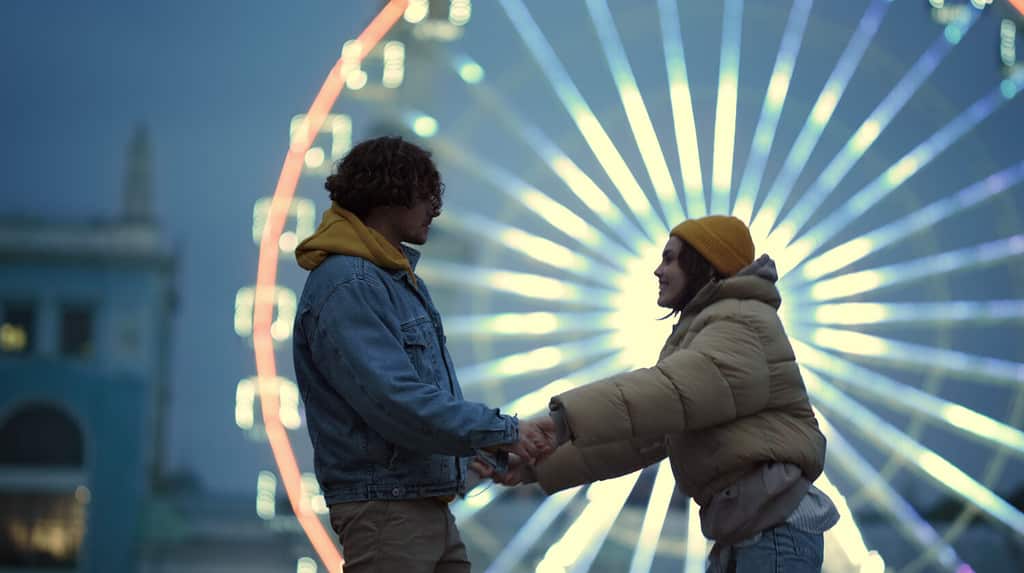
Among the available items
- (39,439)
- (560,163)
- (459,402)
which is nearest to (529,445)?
(459,402)

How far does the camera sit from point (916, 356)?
615 centimetres

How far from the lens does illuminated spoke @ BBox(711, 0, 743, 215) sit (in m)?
5.92

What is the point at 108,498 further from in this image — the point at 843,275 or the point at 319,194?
the point at 843,275

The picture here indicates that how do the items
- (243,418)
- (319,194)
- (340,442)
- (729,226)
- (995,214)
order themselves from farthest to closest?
(995,214), (319,194), (243,418), (729,226), (340,442)

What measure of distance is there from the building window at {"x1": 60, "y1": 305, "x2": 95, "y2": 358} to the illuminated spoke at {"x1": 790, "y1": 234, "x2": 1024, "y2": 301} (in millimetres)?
3180

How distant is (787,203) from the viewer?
6547 mm

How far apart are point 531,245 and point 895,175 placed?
1.67 meters

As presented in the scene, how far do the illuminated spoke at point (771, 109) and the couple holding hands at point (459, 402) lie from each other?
3.70 meters

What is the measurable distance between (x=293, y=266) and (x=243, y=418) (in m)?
0.67

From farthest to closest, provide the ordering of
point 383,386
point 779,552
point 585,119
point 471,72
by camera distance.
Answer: point 471,72 < point 585,119 < point 779,552 < point 383,386

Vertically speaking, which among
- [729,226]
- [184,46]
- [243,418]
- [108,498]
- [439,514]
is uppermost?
[184,46]

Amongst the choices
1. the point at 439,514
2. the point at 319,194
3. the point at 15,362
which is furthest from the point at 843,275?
the point at 439,514

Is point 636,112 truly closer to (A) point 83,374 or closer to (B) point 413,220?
(A) point 83,374

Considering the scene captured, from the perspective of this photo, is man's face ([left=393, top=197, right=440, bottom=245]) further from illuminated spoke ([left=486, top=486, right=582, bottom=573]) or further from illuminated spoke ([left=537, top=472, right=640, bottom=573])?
illuminated spoke ([left=486, top=486, right=582, bottom=573])
